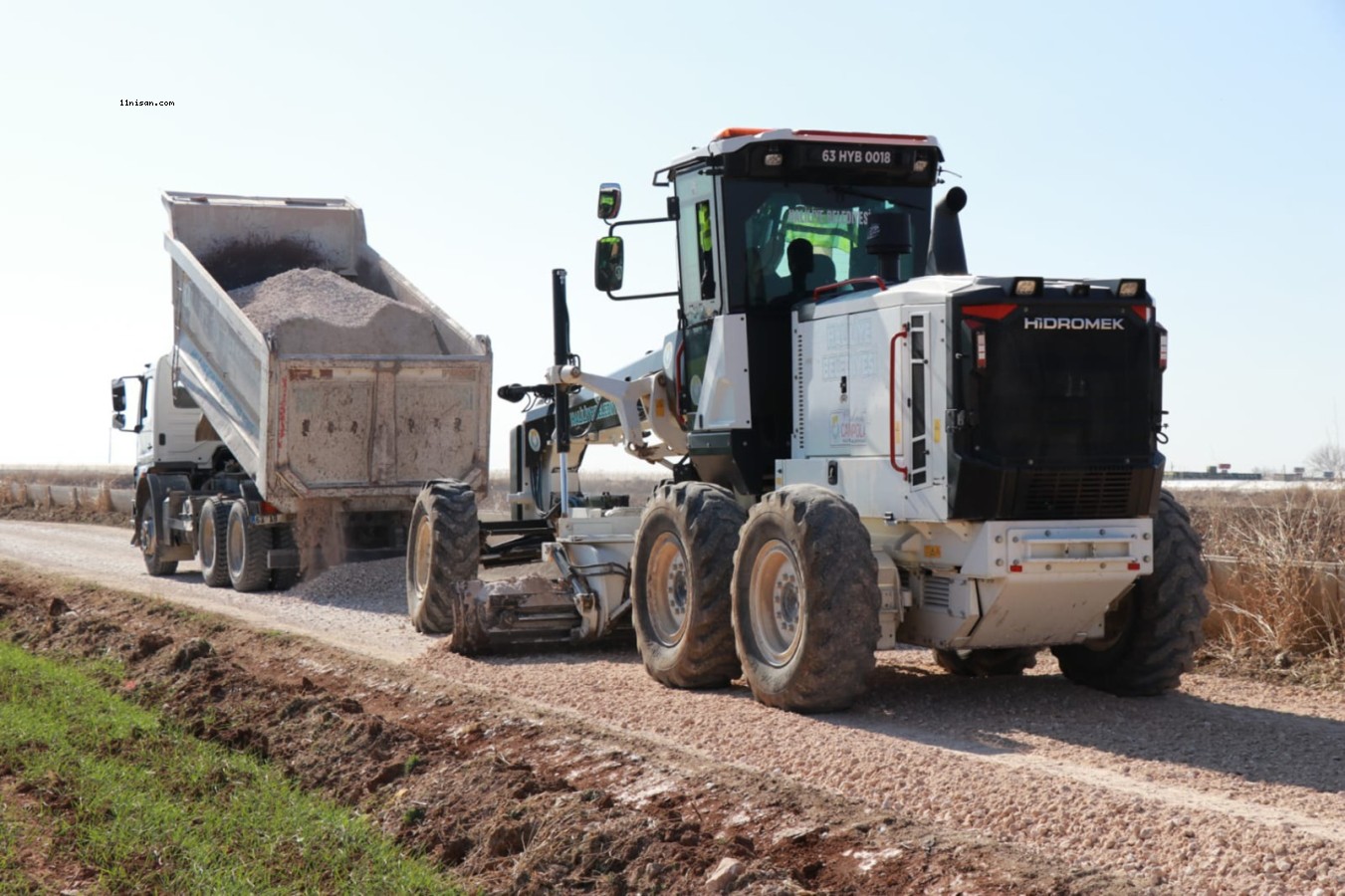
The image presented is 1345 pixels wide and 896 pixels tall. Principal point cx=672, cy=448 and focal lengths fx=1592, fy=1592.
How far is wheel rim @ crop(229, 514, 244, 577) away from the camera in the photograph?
18.3 metres

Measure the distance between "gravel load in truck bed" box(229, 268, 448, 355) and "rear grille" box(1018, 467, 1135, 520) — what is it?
9.98 m

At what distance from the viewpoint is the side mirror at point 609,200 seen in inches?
401

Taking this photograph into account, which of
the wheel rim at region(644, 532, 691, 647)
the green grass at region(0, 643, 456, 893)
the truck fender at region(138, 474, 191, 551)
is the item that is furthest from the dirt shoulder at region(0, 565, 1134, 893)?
the truck fender at region(138, 474, 191, 551)

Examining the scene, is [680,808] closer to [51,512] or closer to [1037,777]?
[1037,777]

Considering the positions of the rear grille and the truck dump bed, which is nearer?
the rear grille

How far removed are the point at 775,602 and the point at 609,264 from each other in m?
2.67

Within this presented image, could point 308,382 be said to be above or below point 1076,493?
above

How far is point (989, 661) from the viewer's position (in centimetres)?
1043

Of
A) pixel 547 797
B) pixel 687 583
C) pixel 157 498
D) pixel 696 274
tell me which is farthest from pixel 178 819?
pixel 157 498

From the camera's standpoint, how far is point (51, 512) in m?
36.6

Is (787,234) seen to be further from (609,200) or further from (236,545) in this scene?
(236,545)

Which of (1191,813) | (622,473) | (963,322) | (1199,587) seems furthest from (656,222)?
(622,473)

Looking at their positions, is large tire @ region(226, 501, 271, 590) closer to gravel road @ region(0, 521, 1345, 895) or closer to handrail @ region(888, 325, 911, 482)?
gravel road @ region(0, 521, 1345, 895)

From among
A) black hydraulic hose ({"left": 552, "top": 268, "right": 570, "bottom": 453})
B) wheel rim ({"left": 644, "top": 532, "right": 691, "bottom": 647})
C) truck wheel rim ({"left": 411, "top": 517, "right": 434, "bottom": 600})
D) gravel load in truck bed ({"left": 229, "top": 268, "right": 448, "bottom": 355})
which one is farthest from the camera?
gravel load in truck bed ({"left": 229, "top": 268, "right": 448, "bottom": 355})
